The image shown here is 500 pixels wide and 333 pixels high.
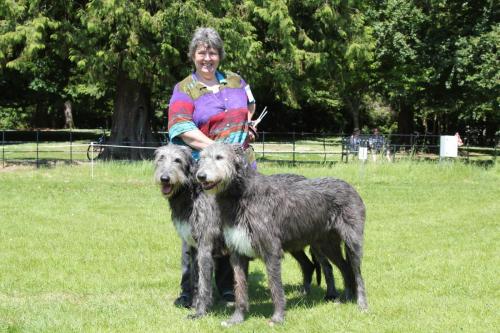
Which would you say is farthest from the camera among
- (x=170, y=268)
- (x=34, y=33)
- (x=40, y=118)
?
(x=40, y=118)

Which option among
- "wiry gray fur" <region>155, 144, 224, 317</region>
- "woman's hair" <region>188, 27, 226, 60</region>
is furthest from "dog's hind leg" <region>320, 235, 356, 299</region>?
"woman's hair" <region>188, 27, 226, 60</region>

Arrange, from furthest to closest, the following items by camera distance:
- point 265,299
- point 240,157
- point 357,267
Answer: point 265,299 → point 357,267 → point 240,157

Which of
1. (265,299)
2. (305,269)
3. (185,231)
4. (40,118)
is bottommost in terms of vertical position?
(265,299)

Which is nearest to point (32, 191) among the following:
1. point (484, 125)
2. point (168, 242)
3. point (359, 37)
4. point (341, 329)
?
point (168, 242)

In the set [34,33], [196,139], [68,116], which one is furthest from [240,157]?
[68,116]

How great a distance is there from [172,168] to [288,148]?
90.4 feet

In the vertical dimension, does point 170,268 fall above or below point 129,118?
below

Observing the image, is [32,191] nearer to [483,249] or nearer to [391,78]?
[483,249]

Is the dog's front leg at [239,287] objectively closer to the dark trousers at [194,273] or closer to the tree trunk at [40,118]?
the dark trousers at [194,273]

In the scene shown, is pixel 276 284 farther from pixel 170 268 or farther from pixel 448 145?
pixel 448 145

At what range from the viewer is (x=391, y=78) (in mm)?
30062

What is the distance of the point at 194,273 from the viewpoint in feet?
19.5

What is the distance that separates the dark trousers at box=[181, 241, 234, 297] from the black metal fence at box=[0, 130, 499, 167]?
36.4 ft

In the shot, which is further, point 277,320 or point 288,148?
point 288,148
